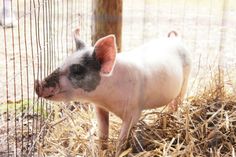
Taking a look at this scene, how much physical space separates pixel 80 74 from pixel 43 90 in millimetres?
178

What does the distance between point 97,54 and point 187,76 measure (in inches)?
31.8

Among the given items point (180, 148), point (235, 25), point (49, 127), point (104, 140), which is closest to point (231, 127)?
point (180, 148)

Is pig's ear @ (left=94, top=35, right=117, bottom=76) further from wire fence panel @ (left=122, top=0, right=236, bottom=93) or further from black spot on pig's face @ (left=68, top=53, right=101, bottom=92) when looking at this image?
wire fence panel @ (left=122, top=0, right=236, bottom=93)

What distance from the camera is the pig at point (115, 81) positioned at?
210 cm

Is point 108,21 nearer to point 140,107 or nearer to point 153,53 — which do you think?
point 153,53

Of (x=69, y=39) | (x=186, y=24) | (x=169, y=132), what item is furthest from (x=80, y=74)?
(x=186, y=24)

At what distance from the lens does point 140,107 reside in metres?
2.29

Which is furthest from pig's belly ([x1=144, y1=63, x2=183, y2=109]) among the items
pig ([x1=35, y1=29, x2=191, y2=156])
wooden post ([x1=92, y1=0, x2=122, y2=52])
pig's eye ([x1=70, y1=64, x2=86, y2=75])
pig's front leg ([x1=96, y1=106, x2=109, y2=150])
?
wooden post ([x1=92, y1=0, x2=122, y2=52])

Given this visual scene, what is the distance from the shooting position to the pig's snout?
2.07 meters

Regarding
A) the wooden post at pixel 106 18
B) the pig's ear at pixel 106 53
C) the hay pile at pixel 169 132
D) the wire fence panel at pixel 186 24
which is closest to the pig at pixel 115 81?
the pig's ear at pixel 106 53

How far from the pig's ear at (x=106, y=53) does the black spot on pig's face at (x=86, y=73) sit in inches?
A: 1.0

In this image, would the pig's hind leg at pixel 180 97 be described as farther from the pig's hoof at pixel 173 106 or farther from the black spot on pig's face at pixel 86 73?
the black spot on pig's face at pixel 86 73

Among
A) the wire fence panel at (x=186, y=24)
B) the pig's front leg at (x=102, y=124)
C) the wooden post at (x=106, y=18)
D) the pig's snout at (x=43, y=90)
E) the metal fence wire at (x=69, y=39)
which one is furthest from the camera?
the wire fence panel at (x=186, y=24)

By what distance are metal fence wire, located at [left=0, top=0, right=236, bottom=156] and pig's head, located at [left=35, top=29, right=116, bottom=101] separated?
1.26 ft
